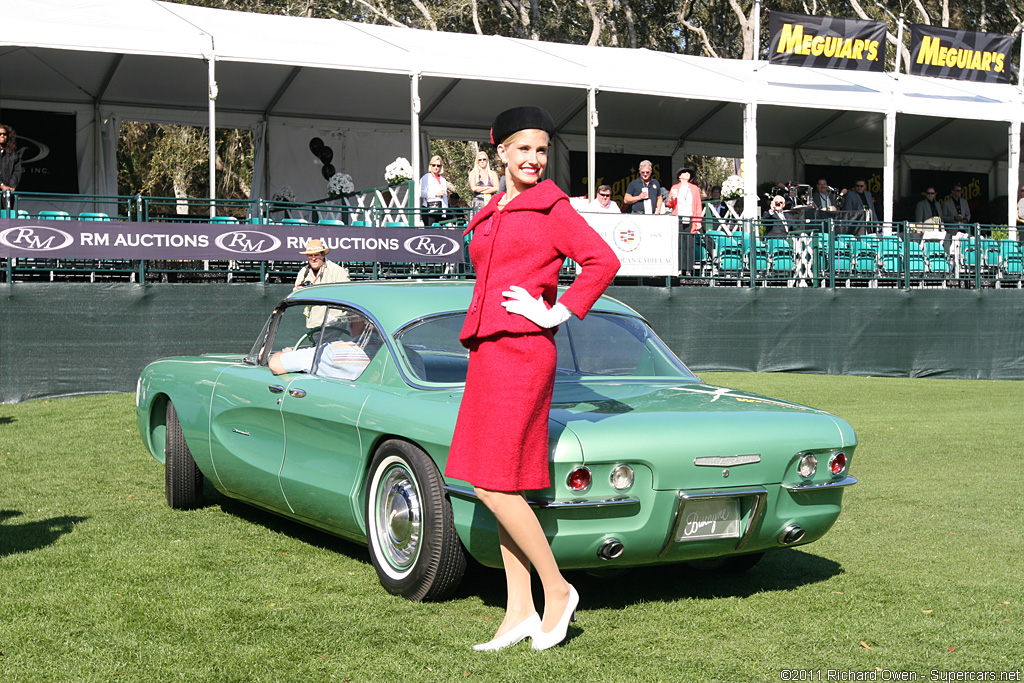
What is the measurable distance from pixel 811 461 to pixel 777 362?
42.8ft

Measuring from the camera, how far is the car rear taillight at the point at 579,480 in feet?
14.3

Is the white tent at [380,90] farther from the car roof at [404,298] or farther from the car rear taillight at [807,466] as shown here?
the car rear taillight at [807,466]

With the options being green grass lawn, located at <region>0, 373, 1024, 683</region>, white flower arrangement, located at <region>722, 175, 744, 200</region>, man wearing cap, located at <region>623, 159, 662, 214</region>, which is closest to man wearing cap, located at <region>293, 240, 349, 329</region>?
green grass lawn, located at <region>0, 373, 1024, 683</region>

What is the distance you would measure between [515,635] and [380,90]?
17465mm

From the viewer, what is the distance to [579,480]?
14.4 feet

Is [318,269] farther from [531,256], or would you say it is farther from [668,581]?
[531,256]

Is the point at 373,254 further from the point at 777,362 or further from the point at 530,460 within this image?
the point at 530,460

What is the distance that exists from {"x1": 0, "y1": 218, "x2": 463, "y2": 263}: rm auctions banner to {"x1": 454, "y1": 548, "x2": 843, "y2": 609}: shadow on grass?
32.8 feet

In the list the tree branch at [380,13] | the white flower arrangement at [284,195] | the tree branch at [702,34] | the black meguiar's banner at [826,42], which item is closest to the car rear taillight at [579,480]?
the white flower arrangement at [284,195]

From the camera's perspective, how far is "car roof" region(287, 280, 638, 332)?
5.48 metres

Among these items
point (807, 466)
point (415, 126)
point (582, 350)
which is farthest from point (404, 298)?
point (415, 126)

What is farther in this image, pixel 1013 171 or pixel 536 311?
pixel 1013 171

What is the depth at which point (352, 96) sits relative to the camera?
68.0 ft

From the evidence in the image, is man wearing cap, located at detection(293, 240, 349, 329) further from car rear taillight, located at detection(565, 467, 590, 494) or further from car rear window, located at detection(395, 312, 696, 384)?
car rear taillight, located at detection(565, 467, 590, 494)
